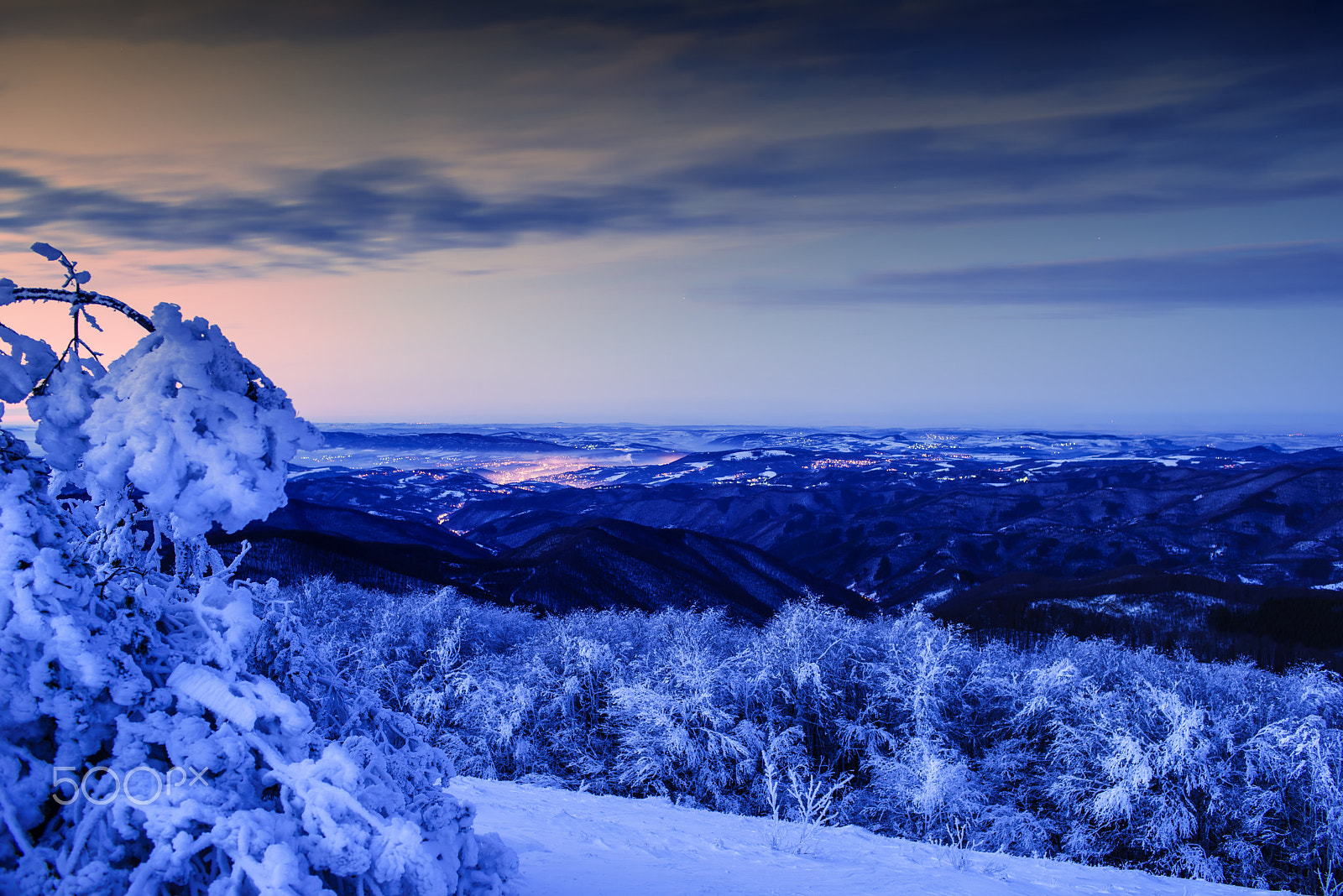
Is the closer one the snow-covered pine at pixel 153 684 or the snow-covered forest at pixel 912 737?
the snow-covered pine at pixel 153 684

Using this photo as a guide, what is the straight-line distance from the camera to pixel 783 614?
34344mm

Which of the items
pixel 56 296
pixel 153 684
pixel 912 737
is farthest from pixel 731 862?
pixel 912 737

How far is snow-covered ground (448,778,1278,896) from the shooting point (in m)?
6.90

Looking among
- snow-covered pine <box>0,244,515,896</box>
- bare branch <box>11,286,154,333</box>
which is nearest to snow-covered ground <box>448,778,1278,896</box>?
snow-covered pine <box>0,244,515,896</box>

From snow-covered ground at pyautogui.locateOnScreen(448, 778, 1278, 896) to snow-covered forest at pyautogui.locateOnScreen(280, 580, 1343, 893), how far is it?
28.6ft

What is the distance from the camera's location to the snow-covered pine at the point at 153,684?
332 centimetres

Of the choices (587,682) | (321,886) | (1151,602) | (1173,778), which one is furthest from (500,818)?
(1151,602)

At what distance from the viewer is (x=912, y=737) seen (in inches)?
1000

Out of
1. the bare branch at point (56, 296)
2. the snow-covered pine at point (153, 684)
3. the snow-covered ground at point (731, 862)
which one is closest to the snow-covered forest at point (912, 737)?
the snow-covered ground at point (731, 862)

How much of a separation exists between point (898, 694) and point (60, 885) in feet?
85.5

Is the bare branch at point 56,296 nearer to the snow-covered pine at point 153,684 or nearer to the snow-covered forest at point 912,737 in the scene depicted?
the snow-covered pine at point 153,684

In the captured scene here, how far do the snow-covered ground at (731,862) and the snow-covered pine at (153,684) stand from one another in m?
3.12

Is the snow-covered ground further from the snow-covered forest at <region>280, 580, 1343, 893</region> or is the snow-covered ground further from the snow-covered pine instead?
the snow-covered forest at <region>280, 580, 1343, 893</region>

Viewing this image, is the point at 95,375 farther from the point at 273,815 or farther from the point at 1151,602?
the point at 1151,602
